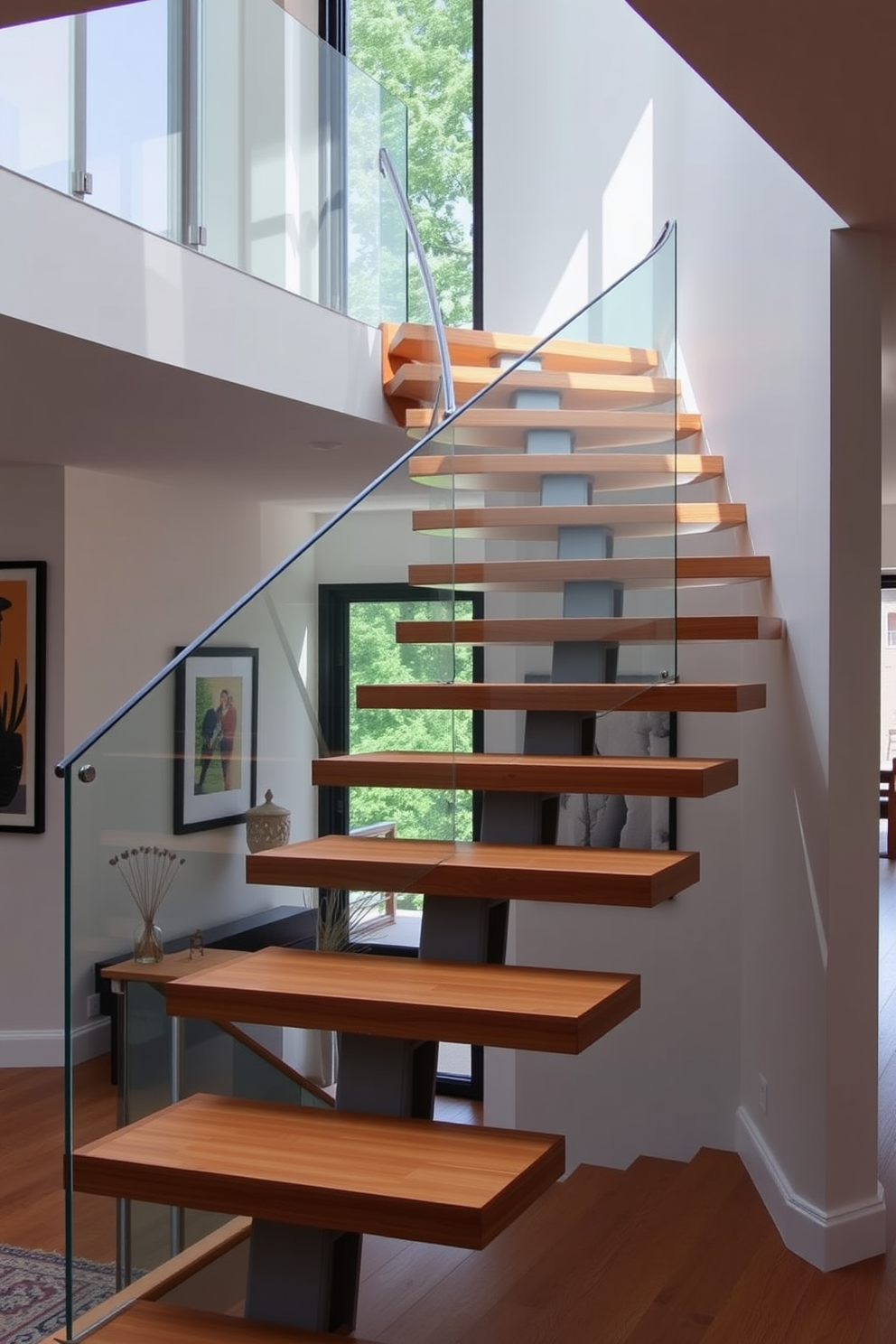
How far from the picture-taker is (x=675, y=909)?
204 inches

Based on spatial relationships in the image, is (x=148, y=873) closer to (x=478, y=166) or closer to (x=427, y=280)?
(x=427, y=280)

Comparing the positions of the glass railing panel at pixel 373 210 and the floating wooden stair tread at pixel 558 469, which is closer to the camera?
the floating wooden stair tread at pixel 558 469

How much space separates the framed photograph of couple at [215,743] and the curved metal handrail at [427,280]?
1.68 m

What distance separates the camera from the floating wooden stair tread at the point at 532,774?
10.6 ft

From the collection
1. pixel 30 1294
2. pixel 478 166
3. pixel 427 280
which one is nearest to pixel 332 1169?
pixel 30 1294

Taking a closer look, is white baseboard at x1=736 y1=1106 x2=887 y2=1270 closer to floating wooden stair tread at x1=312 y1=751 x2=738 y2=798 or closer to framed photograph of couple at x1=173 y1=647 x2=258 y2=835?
floating wooden stair tread at x1=312 y1=751 x2=738 y2=798

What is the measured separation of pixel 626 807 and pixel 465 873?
2.42m

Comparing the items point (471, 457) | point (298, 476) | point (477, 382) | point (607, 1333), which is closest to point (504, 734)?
point (471, 457)

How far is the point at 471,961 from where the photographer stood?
3213 millimetres

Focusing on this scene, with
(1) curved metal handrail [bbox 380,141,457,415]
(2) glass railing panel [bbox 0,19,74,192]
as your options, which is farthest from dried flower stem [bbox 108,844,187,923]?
(2) glass railing panel [bbox 0,19,74,192]

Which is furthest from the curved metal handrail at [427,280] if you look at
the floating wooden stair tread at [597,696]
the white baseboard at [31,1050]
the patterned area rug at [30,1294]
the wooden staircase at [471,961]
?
the white baseboard at [31,1050]

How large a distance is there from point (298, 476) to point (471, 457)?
2.80 metres

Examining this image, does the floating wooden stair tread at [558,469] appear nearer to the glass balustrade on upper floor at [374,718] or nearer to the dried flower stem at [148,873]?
the glass balustrade on upper floor at [374,718]

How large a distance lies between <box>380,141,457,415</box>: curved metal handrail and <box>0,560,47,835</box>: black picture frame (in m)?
2.32
